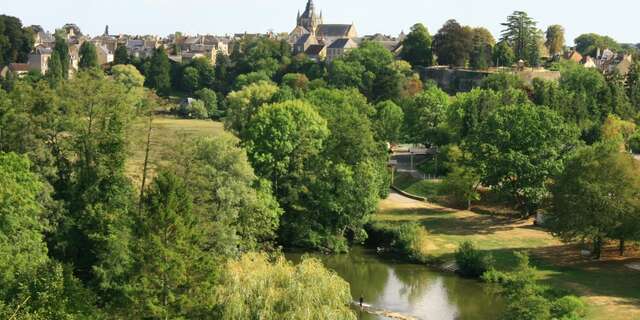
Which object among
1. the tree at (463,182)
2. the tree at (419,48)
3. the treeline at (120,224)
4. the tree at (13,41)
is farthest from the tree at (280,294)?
the tree at (13,41)

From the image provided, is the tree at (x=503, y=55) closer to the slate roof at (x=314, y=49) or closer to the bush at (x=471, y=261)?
the slate roof at (x=314, y=49)

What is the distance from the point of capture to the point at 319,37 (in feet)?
514

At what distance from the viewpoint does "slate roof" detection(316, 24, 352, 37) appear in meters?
169

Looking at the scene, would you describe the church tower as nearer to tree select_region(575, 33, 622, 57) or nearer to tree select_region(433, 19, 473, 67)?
tree select_region(575, 33, 622, 57)

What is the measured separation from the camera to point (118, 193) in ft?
113

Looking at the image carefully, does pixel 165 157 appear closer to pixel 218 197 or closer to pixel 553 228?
pixel 218 197

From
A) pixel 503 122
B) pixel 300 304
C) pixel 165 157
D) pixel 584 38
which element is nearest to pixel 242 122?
pixel 503 122

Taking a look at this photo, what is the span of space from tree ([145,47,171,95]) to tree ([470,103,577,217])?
2735 inches

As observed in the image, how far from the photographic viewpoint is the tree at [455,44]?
9519 centimetres

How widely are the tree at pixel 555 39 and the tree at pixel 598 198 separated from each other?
83.1 m

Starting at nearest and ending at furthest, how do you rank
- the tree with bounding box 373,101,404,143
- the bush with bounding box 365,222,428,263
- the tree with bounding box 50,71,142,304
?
the tree with bounding box 50,71,142,304, the bush with bounding box 365,222,428,263, the tree with bounding box 373,101,404,143

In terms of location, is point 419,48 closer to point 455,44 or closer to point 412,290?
point 455,44

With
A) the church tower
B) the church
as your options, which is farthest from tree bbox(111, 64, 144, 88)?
the church tower

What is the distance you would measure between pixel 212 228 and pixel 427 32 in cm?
7545
